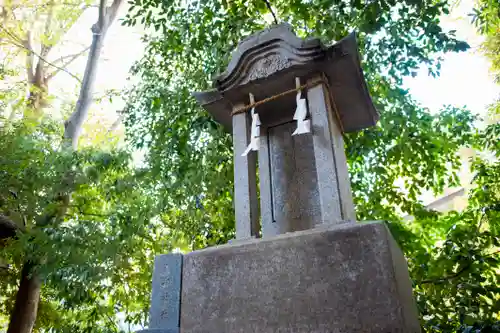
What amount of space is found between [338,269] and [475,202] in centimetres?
425

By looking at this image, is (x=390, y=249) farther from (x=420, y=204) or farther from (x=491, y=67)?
(x=491, y=67)

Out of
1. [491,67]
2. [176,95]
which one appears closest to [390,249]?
[176,95]

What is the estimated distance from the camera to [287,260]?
2.64m

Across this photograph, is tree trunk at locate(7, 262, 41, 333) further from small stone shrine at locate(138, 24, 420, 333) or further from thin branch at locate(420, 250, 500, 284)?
thin branch at locate(420, 250, 500, 284)

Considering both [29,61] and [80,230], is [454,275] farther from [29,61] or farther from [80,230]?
[29,61]

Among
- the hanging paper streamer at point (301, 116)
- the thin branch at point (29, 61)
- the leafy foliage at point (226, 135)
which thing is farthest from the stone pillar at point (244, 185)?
the thin branch at point (29, 61)

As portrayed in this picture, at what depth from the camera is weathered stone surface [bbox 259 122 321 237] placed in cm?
344

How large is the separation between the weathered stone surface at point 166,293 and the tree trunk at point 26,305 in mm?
5853

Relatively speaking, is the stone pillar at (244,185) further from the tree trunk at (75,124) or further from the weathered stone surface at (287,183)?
the tree trunk at (75,124)

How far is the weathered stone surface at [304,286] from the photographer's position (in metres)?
2.29

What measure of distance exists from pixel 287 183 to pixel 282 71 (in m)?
1.11

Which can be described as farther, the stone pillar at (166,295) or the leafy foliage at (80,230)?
the leafy foliage at (80,230)

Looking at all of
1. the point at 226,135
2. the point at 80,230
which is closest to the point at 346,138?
the point at 226,135

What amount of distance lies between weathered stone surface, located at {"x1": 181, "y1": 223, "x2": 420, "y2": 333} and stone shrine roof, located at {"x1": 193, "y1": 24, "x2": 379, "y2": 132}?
1.56m
